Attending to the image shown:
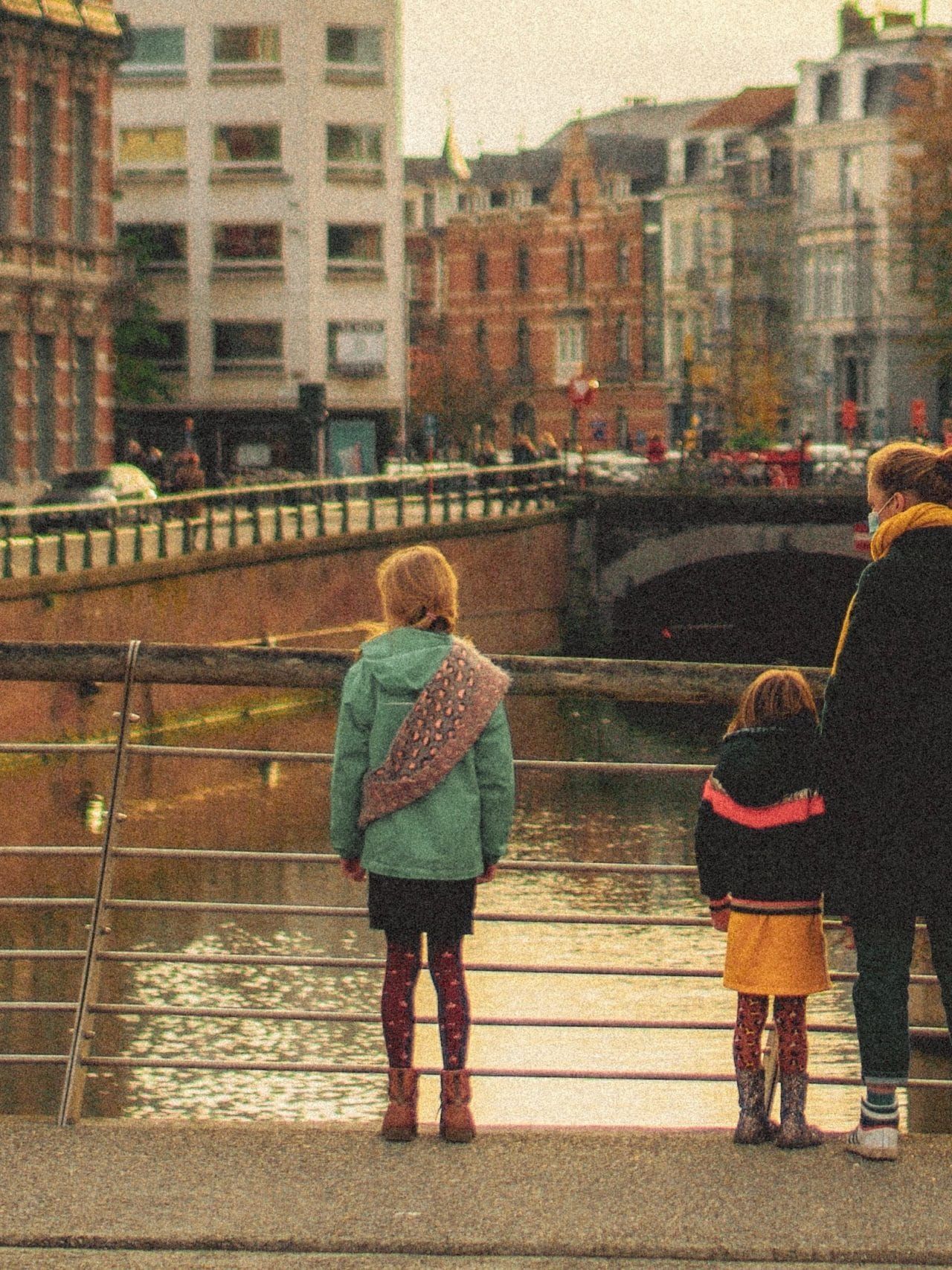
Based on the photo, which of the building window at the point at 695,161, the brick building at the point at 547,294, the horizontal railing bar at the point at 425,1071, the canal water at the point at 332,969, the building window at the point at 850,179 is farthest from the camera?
the brick building at the point at 547,294

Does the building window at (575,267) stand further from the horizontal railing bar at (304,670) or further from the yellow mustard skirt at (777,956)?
the yellow mustard skirt at (777,956)

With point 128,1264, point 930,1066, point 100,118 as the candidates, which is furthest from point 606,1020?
point 100,118

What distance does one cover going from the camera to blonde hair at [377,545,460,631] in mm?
5758

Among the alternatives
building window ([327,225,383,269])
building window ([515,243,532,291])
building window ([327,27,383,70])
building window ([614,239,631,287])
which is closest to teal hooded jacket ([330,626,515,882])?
building window ([327,225,383,269])

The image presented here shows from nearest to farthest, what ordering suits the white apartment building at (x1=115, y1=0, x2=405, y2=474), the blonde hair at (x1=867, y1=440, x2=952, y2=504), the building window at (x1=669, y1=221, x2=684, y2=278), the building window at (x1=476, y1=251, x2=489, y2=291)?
1. the blonde hair at (x1=867, y1=440, x2=952, y2=504)
2. the white apartment building at (x1=115, y1=0, x2=405, y2=474)
3. the building window at (x1=669, y1=221, x2=684, y2=278)
4. the building window at (x1=476, y1=251, x2=489, y2=291)

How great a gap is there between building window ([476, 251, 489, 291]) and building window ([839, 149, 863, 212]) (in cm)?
2256

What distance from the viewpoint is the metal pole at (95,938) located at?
5957 mm

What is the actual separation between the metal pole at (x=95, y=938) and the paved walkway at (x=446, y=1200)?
0.09m

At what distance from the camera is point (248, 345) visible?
66.2 meters

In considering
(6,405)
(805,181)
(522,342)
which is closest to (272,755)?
(6,405)

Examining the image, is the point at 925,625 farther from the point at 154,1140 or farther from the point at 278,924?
the point at 278,924

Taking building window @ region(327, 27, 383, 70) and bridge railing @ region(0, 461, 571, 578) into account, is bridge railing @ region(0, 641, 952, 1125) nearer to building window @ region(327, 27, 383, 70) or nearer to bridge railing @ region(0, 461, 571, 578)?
bridge railing @ region(0, 461, 571, 578)

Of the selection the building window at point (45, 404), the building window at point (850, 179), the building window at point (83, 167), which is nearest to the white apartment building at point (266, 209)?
the building window at point (83, 167)

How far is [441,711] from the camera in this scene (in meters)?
5.73
